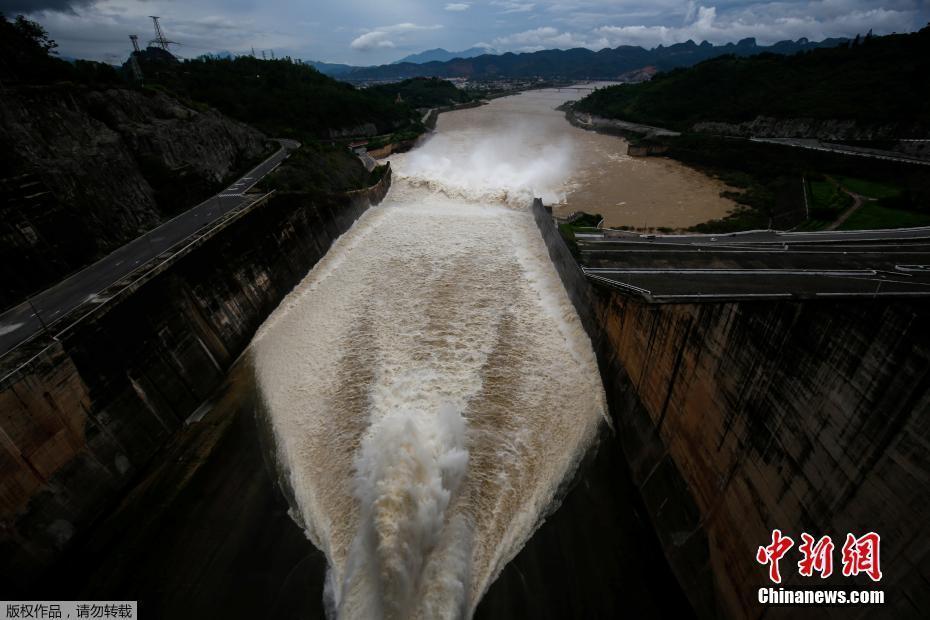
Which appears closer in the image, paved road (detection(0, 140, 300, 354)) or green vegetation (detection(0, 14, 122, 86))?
paved road (detection(0, 140, 300, 354))

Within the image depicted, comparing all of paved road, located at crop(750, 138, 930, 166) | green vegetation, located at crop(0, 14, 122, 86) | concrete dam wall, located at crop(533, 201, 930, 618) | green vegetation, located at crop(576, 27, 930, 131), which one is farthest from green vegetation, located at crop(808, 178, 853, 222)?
green vegetation, located at crop(0, 14, 122, 86)

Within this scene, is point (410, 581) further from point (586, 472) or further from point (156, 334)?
point (156, 334)

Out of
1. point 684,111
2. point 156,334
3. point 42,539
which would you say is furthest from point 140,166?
point 684,111

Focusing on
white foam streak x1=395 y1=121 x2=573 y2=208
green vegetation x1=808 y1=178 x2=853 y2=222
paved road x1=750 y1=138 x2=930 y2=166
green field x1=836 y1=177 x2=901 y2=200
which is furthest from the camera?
white foam streak x1=395 y1=121 x2=573 y2=208

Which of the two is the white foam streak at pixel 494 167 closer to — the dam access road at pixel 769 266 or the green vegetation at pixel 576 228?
the green vegetation at pixel 576 228

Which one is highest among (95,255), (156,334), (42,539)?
(95,255)

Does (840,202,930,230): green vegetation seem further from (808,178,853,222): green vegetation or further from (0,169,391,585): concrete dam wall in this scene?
(0,169,391,585): concrete dam wall

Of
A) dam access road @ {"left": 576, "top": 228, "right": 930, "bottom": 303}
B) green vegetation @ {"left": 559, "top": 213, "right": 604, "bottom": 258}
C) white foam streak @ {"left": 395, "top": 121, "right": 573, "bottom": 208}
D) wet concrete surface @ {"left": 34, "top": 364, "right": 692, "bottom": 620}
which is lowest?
wet concrete surface @ {"left": 34, "top": 364, "right": 692, "bottom": 620}
